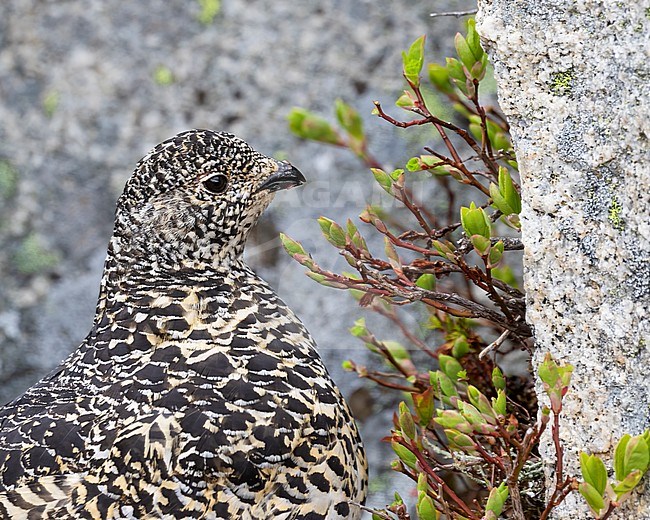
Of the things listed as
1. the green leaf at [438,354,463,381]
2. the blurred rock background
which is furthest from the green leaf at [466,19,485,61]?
the blurred rock background

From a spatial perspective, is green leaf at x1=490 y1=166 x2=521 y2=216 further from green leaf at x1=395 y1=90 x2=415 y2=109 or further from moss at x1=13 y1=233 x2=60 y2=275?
moss at x1=13 y1=233 x2=60 y2=275

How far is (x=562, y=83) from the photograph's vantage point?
5.38 ft

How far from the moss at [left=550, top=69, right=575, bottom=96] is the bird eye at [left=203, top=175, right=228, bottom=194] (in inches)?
43.1

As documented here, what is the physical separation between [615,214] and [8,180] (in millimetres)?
3387

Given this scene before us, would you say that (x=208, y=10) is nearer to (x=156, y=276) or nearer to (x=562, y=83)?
(x=156, y=276)

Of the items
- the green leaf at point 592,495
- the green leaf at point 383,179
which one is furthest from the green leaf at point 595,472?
the green leaf at point 383,179

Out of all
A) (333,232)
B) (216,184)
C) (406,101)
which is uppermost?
(406,101)

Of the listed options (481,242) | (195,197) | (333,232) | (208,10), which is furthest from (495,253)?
(208,10)

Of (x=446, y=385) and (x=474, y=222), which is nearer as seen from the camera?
(x=474, y=222)

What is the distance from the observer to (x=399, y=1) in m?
3.84

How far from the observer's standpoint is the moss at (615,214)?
1562 mm

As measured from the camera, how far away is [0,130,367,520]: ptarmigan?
210 cm

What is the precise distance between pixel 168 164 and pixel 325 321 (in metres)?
1.49

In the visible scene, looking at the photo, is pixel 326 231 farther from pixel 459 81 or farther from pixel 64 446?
pixel 64 446
